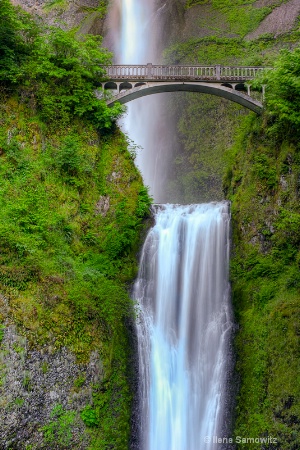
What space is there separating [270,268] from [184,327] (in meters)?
3.37

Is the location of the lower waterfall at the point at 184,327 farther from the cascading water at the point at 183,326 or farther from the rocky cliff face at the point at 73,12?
the rocky cliff face at the point at 73,12

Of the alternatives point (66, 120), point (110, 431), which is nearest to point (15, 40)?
point (66, 120)

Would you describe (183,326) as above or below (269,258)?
below

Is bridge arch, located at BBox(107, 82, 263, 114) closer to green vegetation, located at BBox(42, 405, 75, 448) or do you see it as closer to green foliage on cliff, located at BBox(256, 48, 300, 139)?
green foliage on cliff, located at BBox(256, 48, 300, 139)

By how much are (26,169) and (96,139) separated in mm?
4070

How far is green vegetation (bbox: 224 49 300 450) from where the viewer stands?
33.7ft

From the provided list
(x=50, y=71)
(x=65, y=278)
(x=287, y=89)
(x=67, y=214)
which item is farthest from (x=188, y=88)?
(x=65, y=278)

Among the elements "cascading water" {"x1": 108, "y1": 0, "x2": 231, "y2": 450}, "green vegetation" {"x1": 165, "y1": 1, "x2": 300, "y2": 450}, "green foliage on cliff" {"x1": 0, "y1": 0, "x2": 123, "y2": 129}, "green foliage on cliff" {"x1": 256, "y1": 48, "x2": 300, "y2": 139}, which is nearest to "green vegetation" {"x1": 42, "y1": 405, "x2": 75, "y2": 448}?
"cascading water" {"x1": 108, "y1": 0, "x2": 231, "y2": 450}

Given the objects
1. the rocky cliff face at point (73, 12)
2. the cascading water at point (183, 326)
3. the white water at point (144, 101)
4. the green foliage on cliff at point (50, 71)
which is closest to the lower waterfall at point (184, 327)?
the cascading water at point (183, 326)

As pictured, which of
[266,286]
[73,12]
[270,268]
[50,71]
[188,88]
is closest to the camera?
[266,286]

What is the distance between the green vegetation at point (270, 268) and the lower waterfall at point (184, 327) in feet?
2.20

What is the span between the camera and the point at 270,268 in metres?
12.7

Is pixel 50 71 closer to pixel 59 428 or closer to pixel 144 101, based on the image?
pixel 59 428

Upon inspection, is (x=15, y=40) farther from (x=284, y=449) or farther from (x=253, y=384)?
(x=284, y=449)
